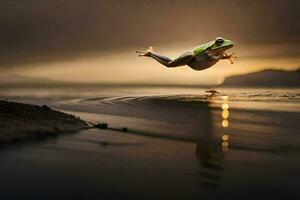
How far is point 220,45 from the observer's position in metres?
31.2

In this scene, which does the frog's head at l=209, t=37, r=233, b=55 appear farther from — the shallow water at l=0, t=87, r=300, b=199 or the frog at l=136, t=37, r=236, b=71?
the shallow water at l=0, t=87, r=300, b=199

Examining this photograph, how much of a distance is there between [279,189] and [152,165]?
193 inches

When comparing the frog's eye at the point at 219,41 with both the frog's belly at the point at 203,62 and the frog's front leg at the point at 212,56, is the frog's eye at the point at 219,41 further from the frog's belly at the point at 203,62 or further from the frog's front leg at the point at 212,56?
the frog's belly at the point at 203,62

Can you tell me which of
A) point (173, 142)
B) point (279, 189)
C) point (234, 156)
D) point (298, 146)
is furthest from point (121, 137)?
point (279, 189)

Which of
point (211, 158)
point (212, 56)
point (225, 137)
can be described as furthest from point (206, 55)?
point (211, 158)

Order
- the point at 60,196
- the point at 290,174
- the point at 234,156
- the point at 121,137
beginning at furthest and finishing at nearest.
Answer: the point at 121,137 → the point at 234,156 → the point at 290,174 → the point at 60,196

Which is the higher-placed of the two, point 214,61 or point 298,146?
point 214,61

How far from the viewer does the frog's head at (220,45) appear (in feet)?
102

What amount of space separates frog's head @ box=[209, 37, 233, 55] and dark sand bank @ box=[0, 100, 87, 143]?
10.6 metres

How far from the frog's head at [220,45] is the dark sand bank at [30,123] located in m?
10.6

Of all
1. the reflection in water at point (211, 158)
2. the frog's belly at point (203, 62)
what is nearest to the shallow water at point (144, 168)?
the reflection in water at point (211, 158)

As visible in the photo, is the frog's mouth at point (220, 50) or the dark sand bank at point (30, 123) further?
the frog's mouth at point (220, 50)

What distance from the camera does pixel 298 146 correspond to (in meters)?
25.5

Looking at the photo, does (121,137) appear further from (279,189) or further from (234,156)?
(279,189)
